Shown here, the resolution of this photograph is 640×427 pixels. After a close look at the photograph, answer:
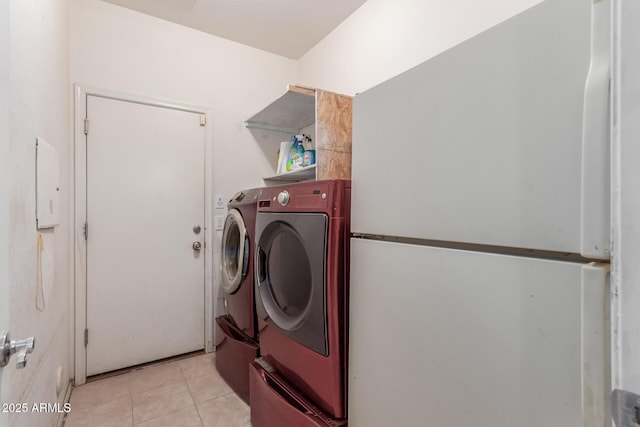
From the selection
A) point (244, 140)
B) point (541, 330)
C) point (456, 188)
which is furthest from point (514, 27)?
A: point (244, 140)

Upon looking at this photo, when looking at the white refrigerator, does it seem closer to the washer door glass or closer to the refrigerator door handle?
the refrigerator door handle

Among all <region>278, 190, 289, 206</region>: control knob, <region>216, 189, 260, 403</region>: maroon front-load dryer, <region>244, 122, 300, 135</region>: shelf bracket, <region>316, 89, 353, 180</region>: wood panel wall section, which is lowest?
<region>216, 189, 260, 403</region>: maroon front-load dryer

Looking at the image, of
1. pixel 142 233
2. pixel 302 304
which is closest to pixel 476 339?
pixel 302 304

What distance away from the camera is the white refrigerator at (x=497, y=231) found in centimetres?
47

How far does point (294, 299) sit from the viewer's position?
1350 millimetres

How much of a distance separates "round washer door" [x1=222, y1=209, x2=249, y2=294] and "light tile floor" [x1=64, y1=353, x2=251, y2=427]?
67 centimetres

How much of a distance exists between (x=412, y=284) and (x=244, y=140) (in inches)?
91.8

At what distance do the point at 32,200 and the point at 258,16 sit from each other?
2033mm

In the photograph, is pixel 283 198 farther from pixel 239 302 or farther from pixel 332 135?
pixel 239 302

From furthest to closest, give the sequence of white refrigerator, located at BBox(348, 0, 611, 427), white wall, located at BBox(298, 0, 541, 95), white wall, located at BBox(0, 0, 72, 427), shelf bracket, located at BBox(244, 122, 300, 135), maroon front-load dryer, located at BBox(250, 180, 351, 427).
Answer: shelf bracket, located at BBox(244, 122, 300, 135)
white wall, located at BBox(298, 0, 541, 95)
maroon front-load dryer, located at BBox(250, 180, 351, 427)
white wall, located at BBox(0, 0, 72, 427)
white refrigerator, located at BBox(348, 0, 611, 427)

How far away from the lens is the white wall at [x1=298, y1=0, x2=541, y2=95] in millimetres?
1501

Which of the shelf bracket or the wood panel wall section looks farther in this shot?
the shelf bracket

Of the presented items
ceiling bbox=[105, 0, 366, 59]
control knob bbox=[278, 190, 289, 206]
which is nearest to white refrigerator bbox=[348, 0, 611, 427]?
control knob bbox=[278, 190, 289, 206]

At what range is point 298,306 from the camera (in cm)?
131
